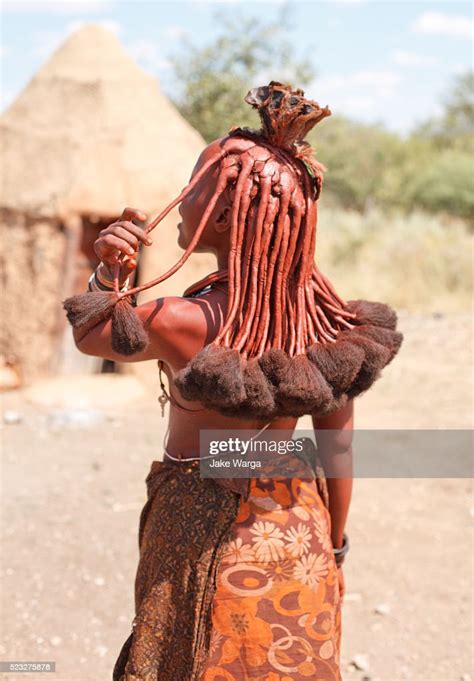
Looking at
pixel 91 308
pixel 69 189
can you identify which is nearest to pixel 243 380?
pixel 91 308

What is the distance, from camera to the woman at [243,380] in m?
1.63

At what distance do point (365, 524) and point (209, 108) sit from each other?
8.26m

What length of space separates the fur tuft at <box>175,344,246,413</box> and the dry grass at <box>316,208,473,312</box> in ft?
29.7

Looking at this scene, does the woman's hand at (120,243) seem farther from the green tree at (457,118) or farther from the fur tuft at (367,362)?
the green tree at (457,118)

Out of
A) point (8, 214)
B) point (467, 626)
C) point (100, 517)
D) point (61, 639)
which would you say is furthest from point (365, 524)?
point (8, 214)

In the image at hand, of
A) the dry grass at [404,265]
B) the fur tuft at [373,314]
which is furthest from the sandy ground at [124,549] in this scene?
the dry grass at [404,265]

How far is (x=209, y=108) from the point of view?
11273 mm

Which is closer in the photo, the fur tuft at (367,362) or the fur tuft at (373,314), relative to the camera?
the fur tuft at (367,362)

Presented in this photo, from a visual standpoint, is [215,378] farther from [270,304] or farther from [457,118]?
[457,118]

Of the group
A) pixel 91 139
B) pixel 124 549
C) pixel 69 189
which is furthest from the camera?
pixel 91 139

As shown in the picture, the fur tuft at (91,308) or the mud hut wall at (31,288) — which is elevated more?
the mud hut wall at (31,288)

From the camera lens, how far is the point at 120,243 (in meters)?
1.62

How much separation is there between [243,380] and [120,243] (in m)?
0.39

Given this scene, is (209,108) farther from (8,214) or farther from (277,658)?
(277,658)
